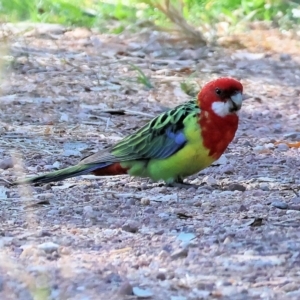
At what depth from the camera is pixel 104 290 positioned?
2777mm

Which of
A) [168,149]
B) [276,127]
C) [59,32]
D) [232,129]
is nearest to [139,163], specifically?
[168,149]

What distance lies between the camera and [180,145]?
445 centimetres

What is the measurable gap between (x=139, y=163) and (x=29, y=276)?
73.3 inches

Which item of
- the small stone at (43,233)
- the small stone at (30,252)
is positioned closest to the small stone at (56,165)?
the small stone at (43,233)

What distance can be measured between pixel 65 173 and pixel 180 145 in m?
0.60

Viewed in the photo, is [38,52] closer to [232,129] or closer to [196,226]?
[232,129]

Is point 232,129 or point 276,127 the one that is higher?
point 232,129

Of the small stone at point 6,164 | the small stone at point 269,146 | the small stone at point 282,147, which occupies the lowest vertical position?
the small stone at point 6,164

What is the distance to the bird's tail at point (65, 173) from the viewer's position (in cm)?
442

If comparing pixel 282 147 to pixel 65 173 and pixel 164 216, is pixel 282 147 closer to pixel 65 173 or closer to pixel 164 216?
pixel 65 173

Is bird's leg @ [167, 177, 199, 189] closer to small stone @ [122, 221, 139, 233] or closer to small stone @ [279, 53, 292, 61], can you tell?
small stone @ [122, 221, 139, 233]

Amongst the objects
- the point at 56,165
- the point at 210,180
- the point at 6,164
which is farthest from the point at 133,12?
the point at 210,180

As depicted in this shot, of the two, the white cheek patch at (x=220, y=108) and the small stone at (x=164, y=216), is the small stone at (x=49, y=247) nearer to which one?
the small stone at (x=164, y=216)

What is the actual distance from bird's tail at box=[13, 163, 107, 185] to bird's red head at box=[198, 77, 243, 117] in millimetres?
637
